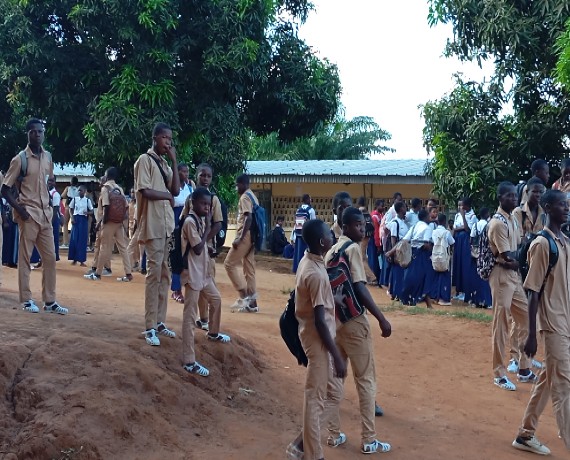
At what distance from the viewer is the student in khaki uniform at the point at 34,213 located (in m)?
7.44

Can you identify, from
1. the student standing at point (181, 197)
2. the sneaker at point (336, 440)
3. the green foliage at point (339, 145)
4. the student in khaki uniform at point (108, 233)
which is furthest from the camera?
the green foliage at point (339, 145)

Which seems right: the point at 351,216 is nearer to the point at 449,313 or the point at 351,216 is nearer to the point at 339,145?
the point at 449,313

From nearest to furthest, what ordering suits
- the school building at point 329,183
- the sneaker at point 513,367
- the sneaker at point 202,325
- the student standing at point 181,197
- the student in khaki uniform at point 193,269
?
the student in khaki uniform at point 193,269 < the sneaker at point 202,325 < the sneaker at point 513,367 < the student standing at point 181,197 < the school building at point 329,183

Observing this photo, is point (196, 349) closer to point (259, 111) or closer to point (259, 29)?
point (259, 29)

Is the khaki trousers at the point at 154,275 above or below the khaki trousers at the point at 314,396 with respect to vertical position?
above

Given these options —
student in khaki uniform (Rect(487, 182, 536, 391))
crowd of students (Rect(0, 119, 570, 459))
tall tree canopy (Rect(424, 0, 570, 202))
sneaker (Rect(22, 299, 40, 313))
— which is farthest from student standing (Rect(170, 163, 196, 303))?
tall tree canopy (Rect(424, 0, 570, 202))

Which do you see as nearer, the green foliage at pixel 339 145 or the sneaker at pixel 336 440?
the sneaker at pixel 336 440

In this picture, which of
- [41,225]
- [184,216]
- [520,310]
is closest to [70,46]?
[41,225]

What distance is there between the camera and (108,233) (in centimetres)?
1270

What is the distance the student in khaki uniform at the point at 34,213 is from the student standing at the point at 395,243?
694cm

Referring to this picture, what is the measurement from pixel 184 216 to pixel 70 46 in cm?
1202

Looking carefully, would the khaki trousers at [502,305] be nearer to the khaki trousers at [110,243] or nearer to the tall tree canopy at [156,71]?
the khaki trousers at [110,243]

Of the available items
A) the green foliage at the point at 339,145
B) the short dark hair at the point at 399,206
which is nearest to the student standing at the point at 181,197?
the short dark hair at the point at 399,206

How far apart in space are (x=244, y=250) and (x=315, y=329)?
16.6 ft
